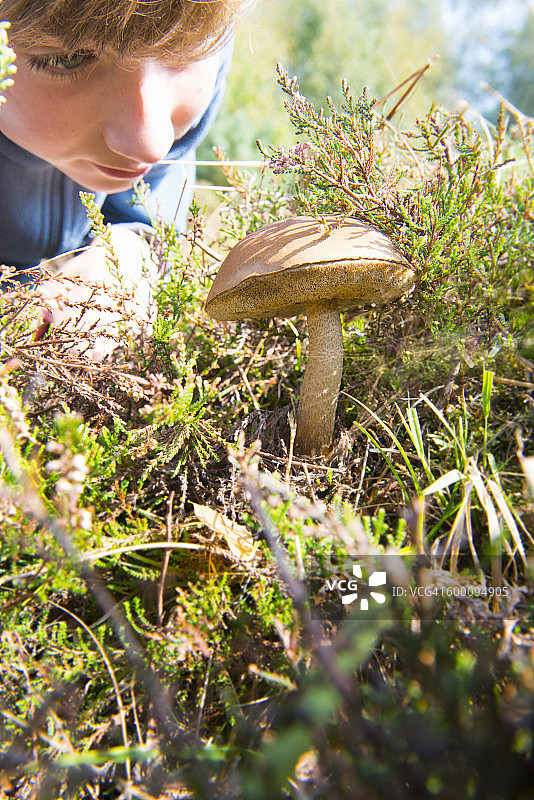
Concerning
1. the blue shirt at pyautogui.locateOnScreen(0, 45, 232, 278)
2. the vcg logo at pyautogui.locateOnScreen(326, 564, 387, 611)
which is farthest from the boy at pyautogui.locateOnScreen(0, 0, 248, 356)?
the vcg logo at pyautogui.locateOnScreen(326, 564, 387, 611)

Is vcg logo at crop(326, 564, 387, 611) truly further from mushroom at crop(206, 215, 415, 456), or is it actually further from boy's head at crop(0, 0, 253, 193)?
boy's head at crop(0, 0, 253, 193)

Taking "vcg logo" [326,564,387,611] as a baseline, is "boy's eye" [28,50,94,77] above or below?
above

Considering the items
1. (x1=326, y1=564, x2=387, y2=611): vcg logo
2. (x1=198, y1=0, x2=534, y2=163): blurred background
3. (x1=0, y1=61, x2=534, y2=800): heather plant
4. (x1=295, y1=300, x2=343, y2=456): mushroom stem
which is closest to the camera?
(x1=0, y1=61, x2=534, y2=800): heather plant

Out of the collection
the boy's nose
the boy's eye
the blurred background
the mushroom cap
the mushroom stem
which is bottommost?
the mushroom stem

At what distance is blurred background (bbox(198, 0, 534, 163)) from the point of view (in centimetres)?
412

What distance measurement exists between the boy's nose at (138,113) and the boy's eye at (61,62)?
0.08m

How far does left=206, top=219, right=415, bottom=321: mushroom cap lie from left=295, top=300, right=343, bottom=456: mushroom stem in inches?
2.4

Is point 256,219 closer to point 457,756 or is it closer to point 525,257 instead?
point 525,257

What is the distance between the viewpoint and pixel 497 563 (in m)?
0.81

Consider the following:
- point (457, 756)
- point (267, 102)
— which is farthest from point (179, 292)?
point (267, 102)

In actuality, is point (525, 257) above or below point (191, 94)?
below

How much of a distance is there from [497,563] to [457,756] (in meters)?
0.40

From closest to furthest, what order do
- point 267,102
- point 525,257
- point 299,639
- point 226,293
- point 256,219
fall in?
point 299,639, point 226,293, point 525,257, point 256,219, point 267,102

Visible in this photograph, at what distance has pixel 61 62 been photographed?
1.05 meters
